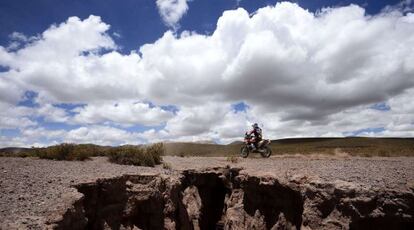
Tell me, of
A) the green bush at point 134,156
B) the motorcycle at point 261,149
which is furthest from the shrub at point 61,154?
the motorcycle at point 261,149

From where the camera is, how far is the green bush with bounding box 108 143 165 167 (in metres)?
16.3

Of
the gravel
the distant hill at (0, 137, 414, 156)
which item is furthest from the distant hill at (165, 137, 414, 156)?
the gravel

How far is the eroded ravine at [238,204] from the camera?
9.63 meters

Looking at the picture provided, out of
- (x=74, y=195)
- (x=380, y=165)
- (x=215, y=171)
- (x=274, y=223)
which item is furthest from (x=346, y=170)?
(x=74, y=195)

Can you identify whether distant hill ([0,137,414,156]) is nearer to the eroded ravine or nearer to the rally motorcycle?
the rally motorcycle

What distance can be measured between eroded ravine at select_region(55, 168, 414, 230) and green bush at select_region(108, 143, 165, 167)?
1.99 m

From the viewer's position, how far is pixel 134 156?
1691cm

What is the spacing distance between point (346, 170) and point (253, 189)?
3520 mm

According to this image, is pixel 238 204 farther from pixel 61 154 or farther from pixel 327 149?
pixel 327 149

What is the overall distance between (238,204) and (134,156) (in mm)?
5764

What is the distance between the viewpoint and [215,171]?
644 inches

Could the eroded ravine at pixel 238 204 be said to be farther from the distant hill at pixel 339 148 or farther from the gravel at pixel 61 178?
the distant hill at pixel 339 148

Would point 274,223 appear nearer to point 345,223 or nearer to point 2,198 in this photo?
point 345,223

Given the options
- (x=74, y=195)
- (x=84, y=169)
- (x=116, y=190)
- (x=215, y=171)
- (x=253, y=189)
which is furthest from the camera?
(x=215, y=171)
